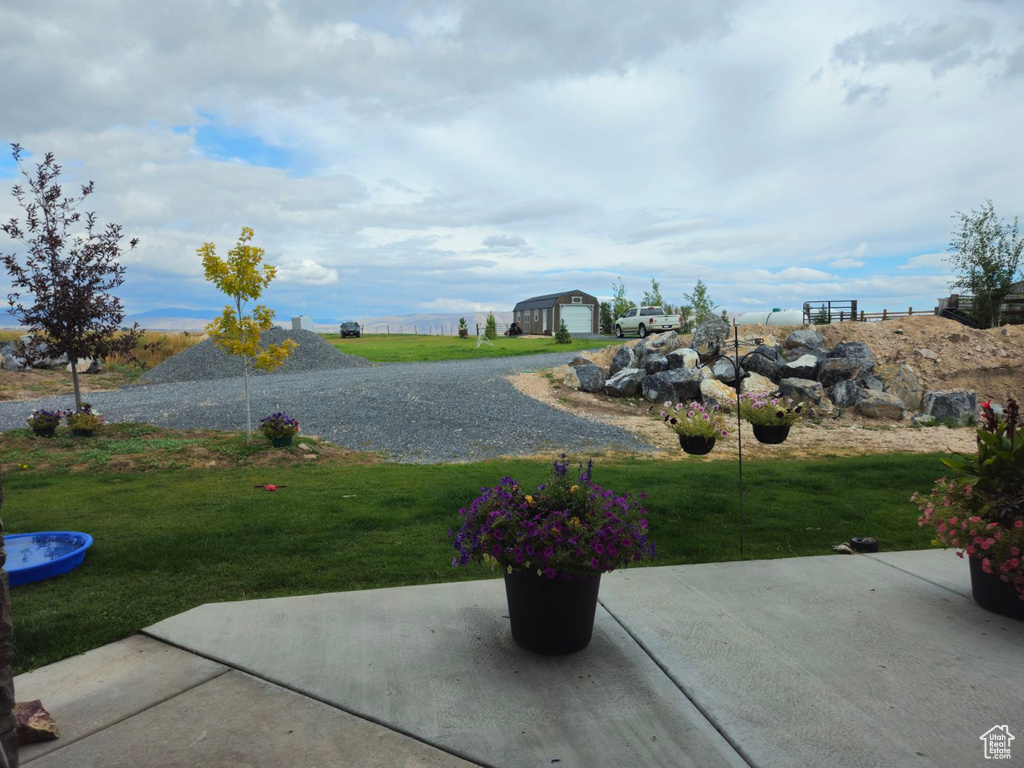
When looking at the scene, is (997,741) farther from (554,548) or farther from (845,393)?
(845,393)

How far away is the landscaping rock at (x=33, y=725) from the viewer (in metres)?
2.46

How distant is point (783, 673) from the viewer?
3020mm

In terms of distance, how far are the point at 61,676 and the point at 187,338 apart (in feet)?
84.6

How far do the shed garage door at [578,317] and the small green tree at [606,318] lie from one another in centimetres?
79

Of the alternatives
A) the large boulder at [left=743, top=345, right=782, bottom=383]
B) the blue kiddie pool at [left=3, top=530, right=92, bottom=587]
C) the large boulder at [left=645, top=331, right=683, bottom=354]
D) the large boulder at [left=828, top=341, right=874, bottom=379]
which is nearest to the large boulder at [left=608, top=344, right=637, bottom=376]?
the large boulder at [left=645, top=331, right=683, bottom=354]

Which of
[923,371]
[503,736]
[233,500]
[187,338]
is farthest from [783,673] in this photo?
[187,338]

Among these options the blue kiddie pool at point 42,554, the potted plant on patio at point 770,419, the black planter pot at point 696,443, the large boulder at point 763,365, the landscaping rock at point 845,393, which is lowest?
the blue kiddie pool at point 42,554

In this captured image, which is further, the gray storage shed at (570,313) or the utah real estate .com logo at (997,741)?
the gray storage shed at (570,313)

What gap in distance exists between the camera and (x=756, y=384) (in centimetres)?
1428

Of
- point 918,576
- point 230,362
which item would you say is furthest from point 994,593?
point 230,362

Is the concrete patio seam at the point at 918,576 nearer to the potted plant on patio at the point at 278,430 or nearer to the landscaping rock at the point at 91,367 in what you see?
the potted plant on patio at the point at 278,430

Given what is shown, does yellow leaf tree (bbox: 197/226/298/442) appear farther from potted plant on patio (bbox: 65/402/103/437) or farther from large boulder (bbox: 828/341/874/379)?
large boulder (bbox: 828/341/874/379)

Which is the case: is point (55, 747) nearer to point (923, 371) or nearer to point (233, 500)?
point (233, 500)

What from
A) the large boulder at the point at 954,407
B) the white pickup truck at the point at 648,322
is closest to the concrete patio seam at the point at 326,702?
the large boulder at the point at 954,407
